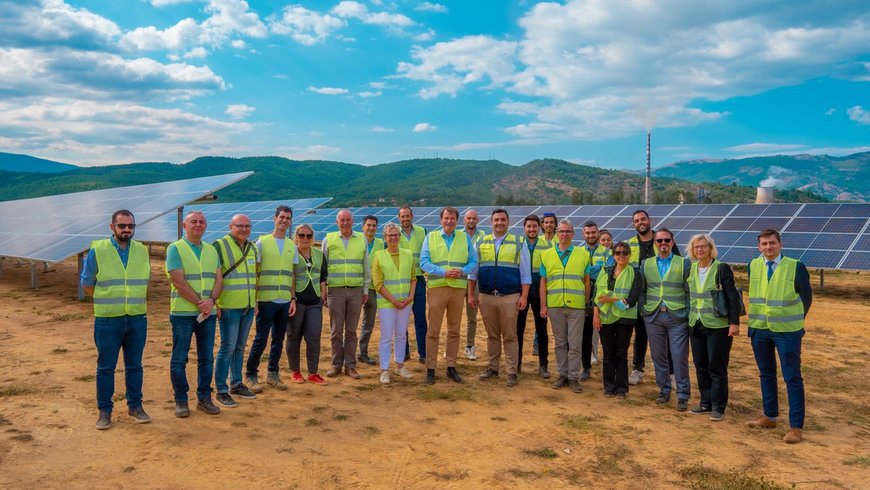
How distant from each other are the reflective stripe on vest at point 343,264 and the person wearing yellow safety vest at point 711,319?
12.2ft

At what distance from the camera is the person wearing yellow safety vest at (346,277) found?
652cm

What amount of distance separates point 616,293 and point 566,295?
1.82 ft

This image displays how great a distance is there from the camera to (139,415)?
5.10 m

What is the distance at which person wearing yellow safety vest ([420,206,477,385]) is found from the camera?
637cm

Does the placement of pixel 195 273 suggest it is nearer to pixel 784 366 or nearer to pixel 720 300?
pixel 720 300

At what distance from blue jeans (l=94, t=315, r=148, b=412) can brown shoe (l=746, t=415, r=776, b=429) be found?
19.2 ft

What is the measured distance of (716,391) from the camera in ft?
17.8

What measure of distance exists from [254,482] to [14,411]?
3243 millimetres

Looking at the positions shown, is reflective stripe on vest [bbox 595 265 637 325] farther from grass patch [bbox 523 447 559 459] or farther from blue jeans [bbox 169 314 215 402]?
blue jeans [bbox 169 314 215 402]

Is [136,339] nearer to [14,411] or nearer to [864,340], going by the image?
[14,411]

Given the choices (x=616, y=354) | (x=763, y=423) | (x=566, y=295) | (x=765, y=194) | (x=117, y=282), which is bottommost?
(x=763, y=423)

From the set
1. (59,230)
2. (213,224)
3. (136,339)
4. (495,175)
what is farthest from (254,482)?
(495,175)

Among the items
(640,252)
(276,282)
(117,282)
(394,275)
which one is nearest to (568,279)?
(640,252)

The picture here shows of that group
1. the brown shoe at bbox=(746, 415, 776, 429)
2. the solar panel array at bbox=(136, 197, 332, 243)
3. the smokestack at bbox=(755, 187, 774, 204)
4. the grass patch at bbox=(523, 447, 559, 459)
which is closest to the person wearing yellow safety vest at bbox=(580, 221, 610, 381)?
the brown shoe at bbox=(746, 415, 776, 429)
